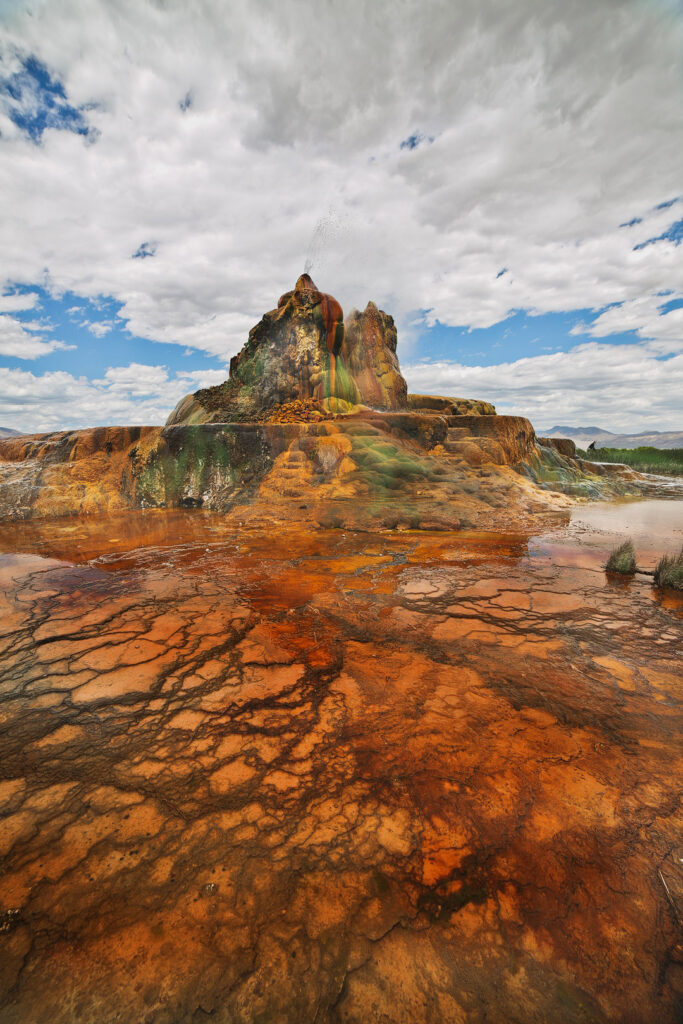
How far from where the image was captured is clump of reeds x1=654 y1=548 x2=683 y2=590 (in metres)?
3.87

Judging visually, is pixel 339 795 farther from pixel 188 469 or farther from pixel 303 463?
pixel 188 469

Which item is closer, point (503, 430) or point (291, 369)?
point (503, 430)

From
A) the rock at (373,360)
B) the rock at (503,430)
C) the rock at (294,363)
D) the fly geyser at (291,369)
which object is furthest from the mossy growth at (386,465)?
the rock at (373,360)

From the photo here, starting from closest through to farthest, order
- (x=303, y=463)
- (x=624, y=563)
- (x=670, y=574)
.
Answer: (x=670, y=574)
(x=624, y=563)
(x=303, y=463)

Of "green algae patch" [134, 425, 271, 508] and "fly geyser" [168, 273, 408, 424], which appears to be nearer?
"green algae patch" [134, 425, 271, 508]

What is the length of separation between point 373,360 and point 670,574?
13.2 meters

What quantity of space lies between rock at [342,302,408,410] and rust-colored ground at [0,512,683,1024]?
41.8ft

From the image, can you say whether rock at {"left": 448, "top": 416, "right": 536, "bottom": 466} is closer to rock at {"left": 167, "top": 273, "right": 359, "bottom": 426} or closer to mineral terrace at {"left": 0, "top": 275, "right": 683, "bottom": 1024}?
rock at {"left": 167, "top": 273, "right": 359, "bottom": 426}

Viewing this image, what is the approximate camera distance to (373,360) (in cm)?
1520

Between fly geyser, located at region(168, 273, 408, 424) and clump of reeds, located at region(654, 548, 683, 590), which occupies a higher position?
fly geyser, located at region(168, 273, 408, 424)

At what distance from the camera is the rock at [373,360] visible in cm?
1479

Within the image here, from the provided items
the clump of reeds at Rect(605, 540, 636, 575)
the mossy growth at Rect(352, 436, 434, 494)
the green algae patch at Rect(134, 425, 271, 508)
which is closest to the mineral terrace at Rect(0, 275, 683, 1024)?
the clump of reeds at Rect(605, 540, 636, 575)

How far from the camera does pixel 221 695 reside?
2.23m

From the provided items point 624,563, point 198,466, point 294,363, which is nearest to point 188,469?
point 198,466
